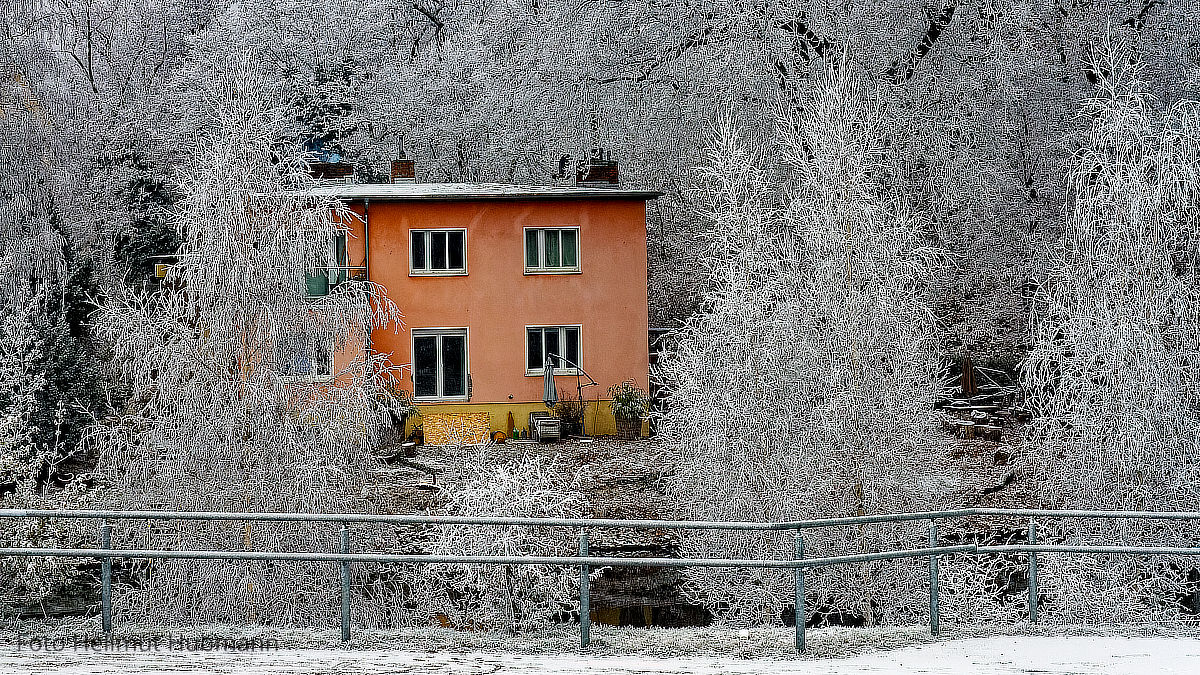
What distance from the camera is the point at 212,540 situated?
33.2 ft

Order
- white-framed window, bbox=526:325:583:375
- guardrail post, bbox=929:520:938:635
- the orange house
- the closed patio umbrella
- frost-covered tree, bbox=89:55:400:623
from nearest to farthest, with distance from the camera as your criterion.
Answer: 1. guardrail post, bbox=929:520:938:635
2. frost-covered tree, bbox=89:55:400:623
3. the orange house
4. the closed patio umbrella
5. white-framed window, bbox=526:325:583:375

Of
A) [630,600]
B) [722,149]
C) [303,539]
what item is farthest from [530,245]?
[303,539]

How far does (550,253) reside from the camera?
1639 cm

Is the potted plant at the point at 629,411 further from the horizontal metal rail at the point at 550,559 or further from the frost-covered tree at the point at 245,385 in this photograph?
the horizontal metal rail at the point at 550,559

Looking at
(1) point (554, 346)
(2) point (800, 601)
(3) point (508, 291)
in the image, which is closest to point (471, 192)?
(3) point (508, 291)

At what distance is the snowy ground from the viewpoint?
13.8 feet

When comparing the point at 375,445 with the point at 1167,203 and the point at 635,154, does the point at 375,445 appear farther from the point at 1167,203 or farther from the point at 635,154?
the point at 635,154

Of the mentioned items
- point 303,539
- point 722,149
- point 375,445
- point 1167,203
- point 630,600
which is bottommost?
point 630,600

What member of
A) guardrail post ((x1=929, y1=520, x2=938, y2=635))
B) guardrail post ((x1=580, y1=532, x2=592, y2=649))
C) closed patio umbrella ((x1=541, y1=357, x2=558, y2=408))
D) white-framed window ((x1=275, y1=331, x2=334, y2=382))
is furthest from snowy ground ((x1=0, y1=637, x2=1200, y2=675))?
closed patio umbrella ((x1=541, y1=357, x2=558, y2=408))

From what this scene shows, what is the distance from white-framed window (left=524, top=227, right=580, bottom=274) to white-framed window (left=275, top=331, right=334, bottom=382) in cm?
633

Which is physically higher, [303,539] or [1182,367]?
[1182,367]

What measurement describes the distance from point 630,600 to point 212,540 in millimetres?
4401

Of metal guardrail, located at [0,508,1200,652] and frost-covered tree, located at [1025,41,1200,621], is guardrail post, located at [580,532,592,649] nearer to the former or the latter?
metal guardrail, located at [0,508,1200,652]

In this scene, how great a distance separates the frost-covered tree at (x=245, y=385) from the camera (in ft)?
32.5
